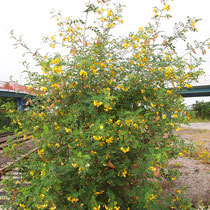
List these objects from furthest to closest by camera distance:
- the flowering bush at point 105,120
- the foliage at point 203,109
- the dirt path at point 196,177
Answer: the foliage at point 203,109
the dirt path at point 196,177
the flowering bush at point 105,120

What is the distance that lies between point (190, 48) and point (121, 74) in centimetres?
122

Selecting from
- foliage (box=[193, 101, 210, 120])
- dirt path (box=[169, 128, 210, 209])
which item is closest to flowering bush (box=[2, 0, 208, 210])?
dirt path (box=[169, 128, 210, 209])

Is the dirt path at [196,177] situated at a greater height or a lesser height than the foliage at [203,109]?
lesser

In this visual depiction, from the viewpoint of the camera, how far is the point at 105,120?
2500 mm

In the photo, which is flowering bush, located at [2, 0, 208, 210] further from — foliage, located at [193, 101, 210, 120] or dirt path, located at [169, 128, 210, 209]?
foliage, located at [193, 101, 210, 120]

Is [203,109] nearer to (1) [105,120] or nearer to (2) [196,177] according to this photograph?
(2) [196,177]

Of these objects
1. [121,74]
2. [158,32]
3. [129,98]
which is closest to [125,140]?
[129,98]

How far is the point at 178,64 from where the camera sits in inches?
127

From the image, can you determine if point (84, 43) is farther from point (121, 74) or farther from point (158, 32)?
point (158, 32)

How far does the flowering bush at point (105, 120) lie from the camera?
7.78 feet

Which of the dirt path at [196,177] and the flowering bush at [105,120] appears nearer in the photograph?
the flowering bush at [105,120]

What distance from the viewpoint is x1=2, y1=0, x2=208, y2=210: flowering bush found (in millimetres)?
2373

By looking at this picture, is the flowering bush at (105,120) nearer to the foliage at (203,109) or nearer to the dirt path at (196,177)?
the dirt path at (196,177)

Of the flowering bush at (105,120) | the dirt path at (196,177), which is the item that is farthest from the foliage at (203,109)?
the flowering bush at (105,120)
